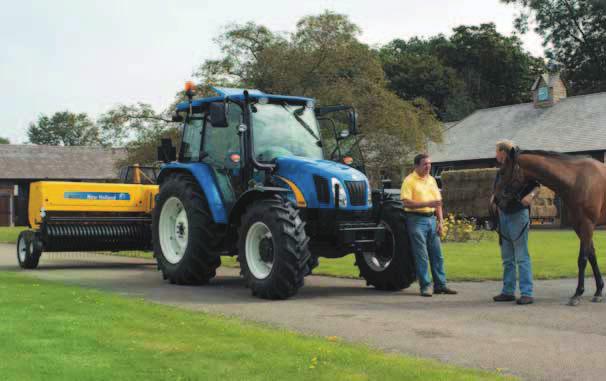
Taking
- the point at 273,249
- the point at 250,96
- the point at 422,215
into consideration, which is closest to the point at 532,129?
the point at 250,96

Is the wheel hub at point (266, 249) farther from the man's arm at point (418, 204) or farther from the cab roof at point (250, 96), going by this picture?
the cab roof at point (250, 96)

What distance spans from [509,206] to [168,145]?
20.0 feet

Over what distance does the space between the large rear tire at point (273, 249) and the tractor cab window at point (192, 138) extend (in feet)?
8.23

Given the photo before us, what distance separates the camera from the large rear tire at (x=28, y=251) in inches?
629

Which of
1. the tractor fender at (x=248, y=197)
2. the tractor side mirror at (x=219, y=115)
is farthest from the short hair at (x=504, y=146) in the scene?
the tractor side mirror at (x=219, y=115)

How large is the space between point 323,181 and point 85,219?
6675 mm

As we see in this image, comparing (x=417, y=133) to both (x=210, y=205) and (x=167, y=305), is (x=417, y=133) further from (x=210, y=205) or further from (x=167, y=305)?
(x=167, y=305)

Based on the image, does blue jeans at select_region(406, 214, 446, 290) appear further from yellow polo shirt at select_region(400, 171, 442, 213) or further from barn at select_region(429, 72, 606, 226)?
barn at select_region(429, 72, 606, 226)

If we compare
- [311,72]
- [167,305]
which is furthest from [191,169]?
[311,72]

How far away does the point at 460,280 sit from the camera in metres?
13.6

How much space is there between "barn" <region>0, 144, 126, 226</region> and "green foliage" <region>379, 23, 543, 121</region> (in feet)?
88.7

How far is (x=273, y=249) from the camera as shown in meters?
Result: 10.9

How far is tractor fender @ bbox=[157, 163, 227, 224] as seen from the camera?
40.0 ft

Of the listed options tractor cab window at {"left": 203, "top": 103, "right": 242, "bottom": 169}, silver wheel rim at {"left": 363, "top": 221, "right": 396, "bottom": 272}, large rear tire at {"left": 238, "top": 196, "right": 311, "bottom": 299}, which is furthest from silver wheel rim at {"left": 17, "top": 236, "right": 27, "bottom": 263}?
silver wheel rim at {"left": 363, "top": 221, "right": 396, "bottom": 272}
